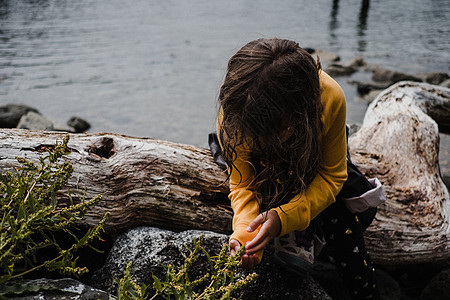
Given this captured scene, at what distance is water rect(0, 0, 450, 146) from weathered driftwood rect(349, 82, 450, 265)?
166cm

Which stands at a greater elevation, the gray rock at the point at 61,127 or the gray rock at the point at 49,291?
the gray rock at the point at 49,291

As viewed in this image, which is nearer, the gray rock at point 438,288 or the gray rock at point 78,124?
the gray rock at point 438,288

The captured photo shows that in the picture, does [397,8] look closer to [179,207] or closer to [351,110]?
[351,110]

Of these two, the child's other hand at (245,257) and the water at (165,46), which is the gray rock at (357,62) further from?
the child's other hand at (245,257)

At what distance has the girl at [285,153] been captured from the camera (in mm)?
1865

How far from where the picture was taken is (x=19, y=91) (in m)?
9.09

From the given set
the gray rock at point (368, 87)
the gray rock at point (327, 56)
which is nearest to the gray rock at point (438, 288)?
the gray rock at point (368, 87)

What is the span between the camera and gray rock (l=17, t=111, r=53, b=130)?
6811 millimetres

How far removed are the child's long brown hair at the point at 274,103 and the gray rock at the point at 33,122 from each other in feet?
18.4

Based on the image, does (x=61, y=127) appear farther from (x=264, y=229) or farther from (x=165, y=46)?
(x=264, y=229)

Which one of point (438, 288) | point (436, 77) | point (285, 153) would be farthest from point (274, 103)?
point (436, 77)

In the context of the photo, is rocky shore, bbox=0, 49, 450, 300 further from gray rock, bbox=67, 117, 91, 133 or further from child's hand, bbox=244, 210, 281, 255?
gray rock, bbox=67, 117, 91, 133

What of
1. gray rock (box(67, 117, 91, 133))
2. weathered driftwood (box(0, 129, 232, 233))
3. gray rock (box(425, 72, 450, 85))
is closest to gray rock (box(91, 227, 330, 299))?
weathered driftwood (box(0, 129, 232, 233))

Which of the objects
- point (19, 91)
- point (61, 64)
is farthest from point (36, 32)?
point (19, 91)
